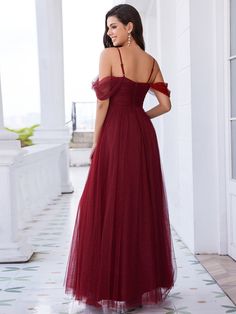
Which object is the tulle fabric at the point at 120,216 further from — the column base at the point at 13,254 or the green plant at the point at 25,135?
the green plant at the point at 25,135

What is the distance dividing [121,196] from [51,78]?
5694 mm

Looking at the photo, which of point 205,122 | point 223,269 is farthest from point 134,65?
point 223,269

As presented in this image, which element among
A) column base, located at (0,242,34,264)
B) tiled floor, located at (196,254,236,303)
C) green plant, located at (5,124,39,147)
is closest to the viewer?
tiled floor, located at (196,254,236,303)

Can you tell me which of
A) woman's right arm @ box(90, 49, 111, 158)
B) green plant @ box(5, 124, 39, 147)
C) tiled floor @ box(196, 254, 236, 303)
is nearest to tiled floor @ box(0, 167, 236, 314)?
tiled floor @ box(196, 254, 236, 303)

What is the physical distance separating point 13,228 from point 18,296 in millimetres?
1004

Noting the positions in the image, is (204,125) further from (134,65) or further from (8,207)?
(8,207)

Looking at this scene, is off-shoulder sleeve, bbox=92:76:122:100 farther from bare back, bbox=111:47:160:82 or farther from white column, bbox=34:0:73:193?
white column, bbox=34:0:73:193

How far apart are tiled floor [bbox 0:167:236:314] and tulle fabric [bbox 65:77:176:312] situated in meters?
0.15

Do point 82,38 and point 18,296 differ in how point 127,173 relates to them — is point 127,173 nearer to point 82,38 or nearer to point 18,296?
point 18,296

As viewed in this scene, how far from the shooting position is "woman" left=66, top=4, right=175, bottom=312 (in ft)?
9.62

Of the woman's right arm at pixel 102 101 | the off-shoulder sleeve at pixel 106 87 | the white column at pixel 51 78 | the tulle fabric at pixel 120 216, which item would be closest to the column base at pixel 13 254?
the tulle fabric at pixel 120 216

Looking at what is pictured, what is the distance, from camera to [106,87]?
294 centimetres

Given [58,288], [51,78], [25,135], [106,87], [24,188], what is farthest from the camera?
[25,135]

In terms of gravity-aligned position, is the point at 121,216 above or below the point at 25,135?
below
